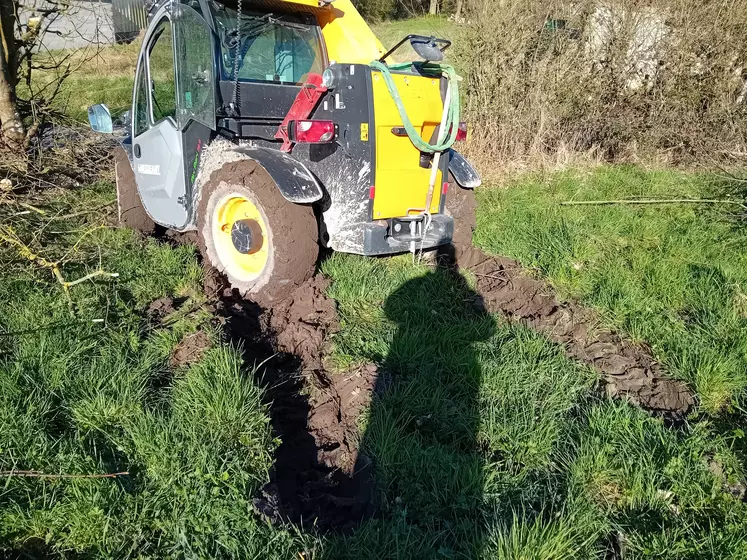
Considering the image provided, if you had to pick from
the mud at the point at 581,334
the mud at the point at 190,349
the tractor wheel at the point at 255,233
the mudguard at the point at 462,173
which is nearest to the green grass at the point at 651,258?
the mud at the point at 581,334

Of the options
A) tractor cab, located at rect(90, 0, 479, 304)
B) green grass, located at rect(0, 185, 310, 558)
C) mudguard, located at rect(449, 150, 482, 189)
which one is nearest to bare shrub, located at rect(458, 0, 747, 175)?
mudguard, located at rect(449, 150, 482, 189)

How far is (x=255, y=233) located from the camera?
396 cm

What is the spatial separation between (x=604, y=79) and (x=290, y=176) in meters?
6.38

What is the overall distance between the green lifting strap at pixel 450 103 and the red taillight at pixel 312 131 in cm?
47

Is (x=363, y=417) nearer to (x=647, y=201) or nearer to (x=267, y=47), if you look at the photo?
(x=267, y=47)

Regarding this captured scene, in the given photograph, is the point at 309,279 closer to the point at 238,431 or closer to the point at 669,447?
the point at 238,431

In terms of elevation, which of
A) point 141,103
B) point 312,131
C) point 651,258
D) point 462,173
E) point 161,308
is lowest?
point 161,308

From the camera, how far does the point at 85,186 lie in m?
6.48

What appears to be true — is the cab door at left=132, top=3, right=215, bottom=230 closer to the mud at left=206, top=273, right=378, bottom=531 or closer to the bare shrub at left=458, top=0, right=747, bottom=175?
the mud at left=206, top=273, right=378, bottom=531

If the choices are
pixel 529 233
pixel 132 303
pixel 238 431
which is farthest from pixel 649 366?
pixel 132 303

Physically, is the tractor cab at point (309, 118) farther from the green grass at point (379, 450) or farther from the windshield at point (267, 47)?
the green grass at point (379, 450)

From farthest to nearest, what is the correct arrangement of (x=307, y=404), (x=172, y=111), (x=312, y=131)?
1. (x=172, y=111)
2. (x=312, y=131)
3. (x=307, y=404)

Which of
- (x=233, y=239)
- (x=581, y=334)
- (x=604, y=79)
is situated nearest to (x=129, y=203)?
(x=233, y=239)

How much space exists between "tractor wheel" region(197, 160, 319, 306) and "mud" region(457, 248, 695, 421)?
1531mm
